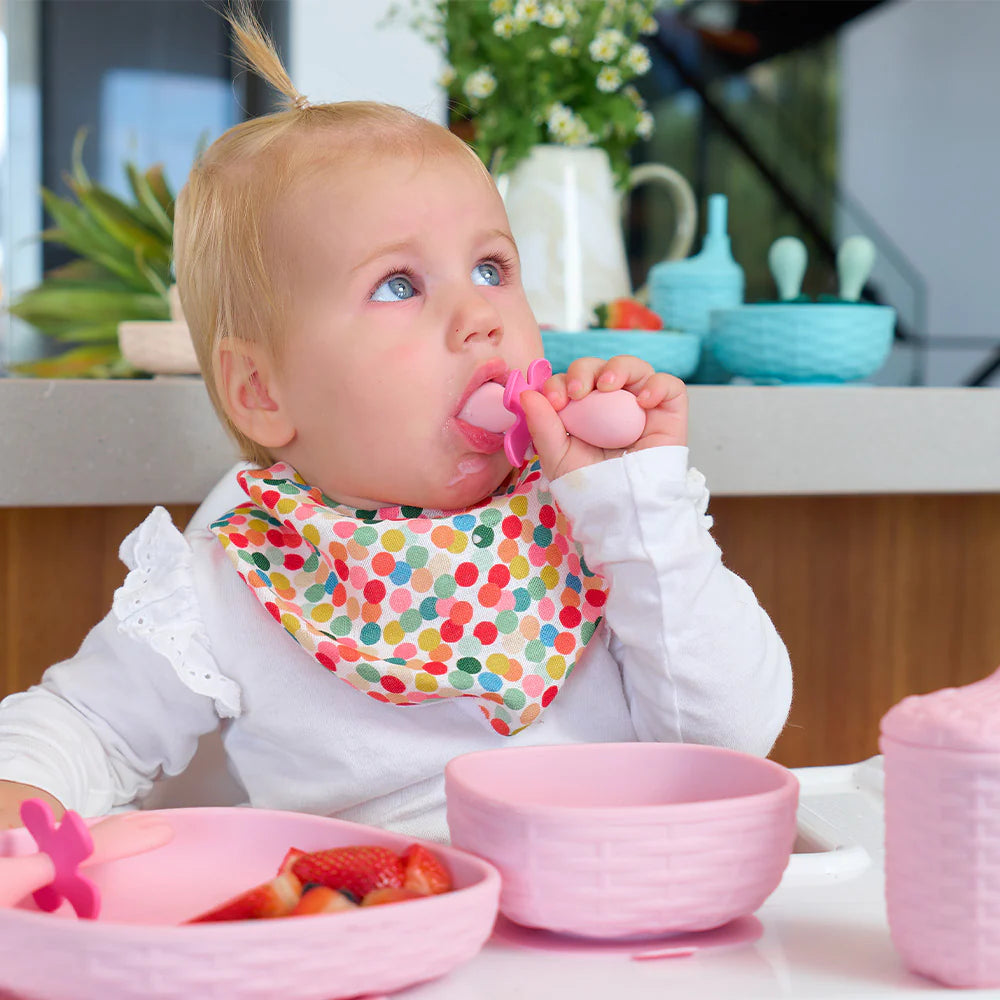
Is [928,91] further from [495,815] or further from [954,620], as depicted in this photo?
[495,815]

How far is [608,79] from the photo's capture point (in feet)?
5.59

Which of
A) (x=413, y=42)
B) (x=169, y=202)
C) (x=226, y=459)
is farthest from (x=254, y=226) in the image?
(x=413, y=42)

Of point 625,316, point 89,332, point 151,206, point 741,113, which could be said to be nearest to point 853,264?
point 625,316

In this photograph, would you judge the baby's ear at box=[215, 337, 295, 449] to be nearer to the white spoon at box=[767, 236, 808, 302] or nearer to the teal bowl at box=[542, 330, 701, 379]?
the teal bowl at box=[542, 330, 701, 379]

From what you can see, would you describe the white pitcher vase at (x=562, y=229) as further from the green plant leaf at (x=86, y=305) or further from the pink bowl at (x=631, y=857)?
the pink bowl at (x=631, y=857)

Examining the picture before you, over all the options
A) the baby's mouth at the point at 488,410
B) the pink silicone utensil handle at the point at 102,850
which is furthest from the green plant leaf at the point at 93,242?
the pink silicone utensil handle at the point at 102,850

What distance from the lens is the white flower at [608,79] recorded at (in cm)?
170

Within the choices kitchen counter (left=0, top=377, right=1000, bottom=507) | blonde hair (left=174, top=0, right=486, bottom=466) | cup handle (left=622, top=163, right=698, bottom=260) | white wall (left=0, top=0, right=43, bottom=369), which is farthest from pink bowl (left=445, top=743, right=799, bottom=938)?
white wall (left=0, top=0, right=43, bottom=369)

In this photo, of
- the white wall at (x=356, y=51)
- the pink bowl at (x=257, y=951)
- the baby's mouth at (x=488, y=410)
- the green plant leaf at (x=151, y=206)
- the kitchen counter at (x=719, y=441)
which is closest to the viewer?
the pink bowl at (x=257, y=951)

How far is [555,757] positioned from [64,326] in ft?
4.74

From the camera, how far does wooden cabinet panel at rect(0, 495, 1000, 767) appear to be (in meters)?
1.71

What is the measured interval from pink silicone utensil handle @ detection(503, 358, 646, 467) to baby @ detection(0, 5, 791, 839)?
2 centimetres

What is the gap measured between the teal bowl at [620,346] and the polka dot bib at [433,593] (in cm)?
50

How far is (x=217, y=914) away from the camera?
0.49 meters
